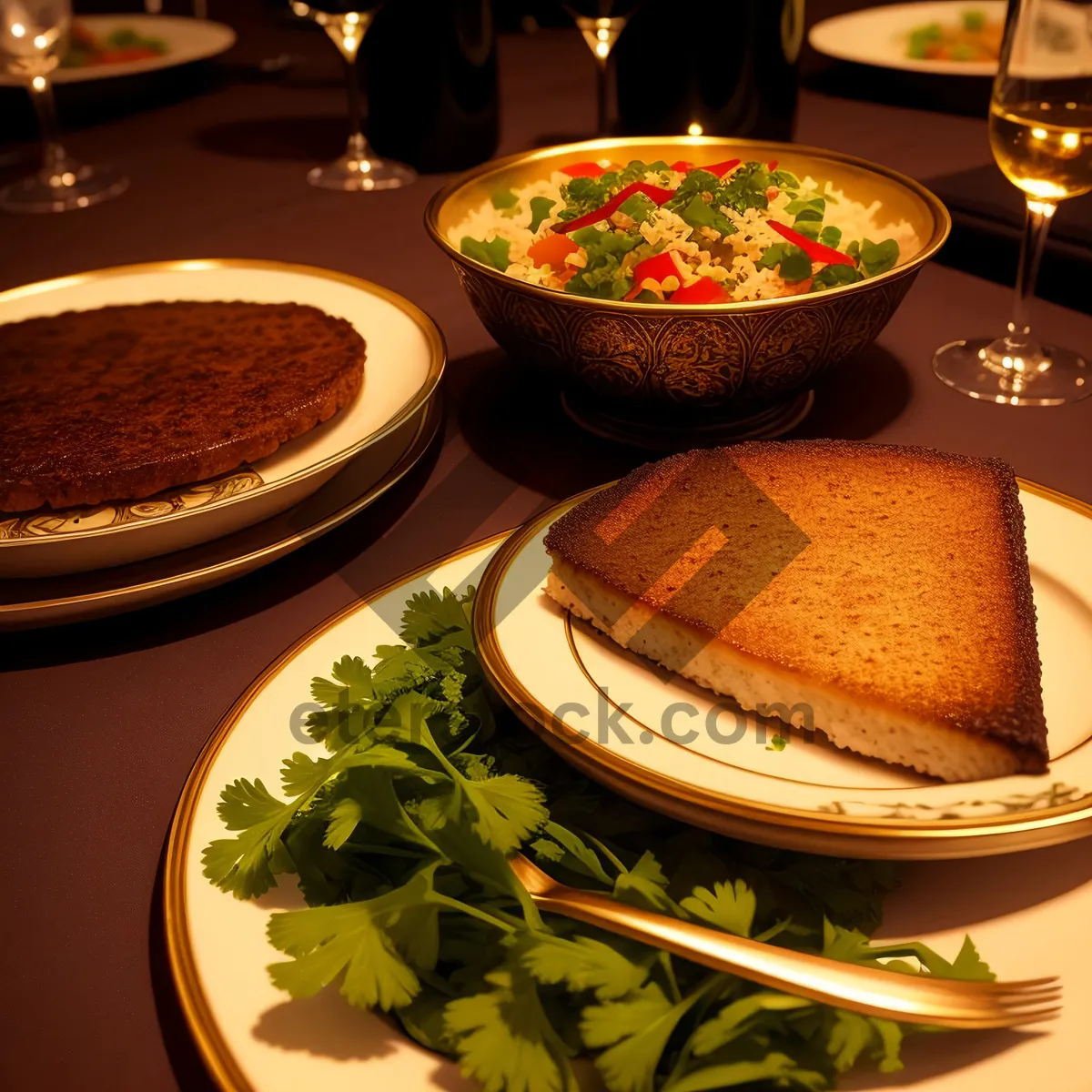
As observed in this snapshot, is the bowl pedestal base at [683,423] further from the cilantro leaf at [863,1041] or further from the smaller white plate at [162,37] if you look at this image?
the smaller white plate at [162,37]

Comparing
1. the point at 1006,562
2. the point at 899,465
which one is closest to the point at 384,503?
the point at 899,465

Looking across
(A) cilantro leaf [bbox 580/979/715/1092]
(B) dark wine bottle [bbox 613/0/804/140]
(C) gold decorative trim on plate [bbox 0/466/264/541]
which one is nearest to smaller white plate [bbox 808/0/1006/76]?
(B) dark wine bottle [bbox 613/0/804/140]

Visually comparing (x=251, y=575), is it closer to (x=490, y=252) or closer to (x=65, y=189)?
(x=490, y=252)

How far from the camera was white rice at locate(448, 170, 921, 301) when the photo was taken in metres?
1.18

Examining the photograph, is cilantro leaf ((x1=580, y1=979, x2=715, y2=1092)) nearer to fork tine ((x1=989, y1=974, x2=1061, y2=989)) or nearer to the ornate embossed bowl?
fork tine ((x1=989, y1=974, x2=1061, y2=989))

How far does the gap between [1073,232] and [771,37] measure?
2.38 feet

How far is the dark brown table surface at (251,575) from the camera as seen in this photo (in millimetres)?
690

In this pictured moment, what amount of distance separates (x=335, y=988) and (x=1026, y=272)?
1300 millimetres

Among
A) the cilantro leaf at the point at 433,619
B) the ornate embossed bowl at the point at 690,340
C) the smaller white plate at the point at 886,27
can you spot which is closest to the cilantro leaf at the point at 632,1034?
the cilantro leaf at the point at 433,619

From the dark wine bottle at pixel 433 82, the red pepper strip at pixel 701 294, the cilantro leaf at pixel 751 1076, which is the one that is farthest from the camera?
the dark wine bottle at pixel 433 82

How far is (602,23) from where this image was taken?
6.80 feet

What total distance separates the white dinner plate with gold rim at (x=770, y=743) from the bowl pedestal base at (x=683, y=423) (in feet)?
1.10

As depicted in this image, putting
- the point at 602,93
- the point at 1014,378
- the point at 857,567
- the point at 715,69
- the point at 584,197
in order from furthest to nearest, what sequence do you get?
the point at 602,93 → the point at 715,69 → the point at 1014,378 → the point at 584,197 → the point at 857,567

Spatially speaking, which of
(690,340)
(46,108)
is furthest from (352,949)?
(46,108)
